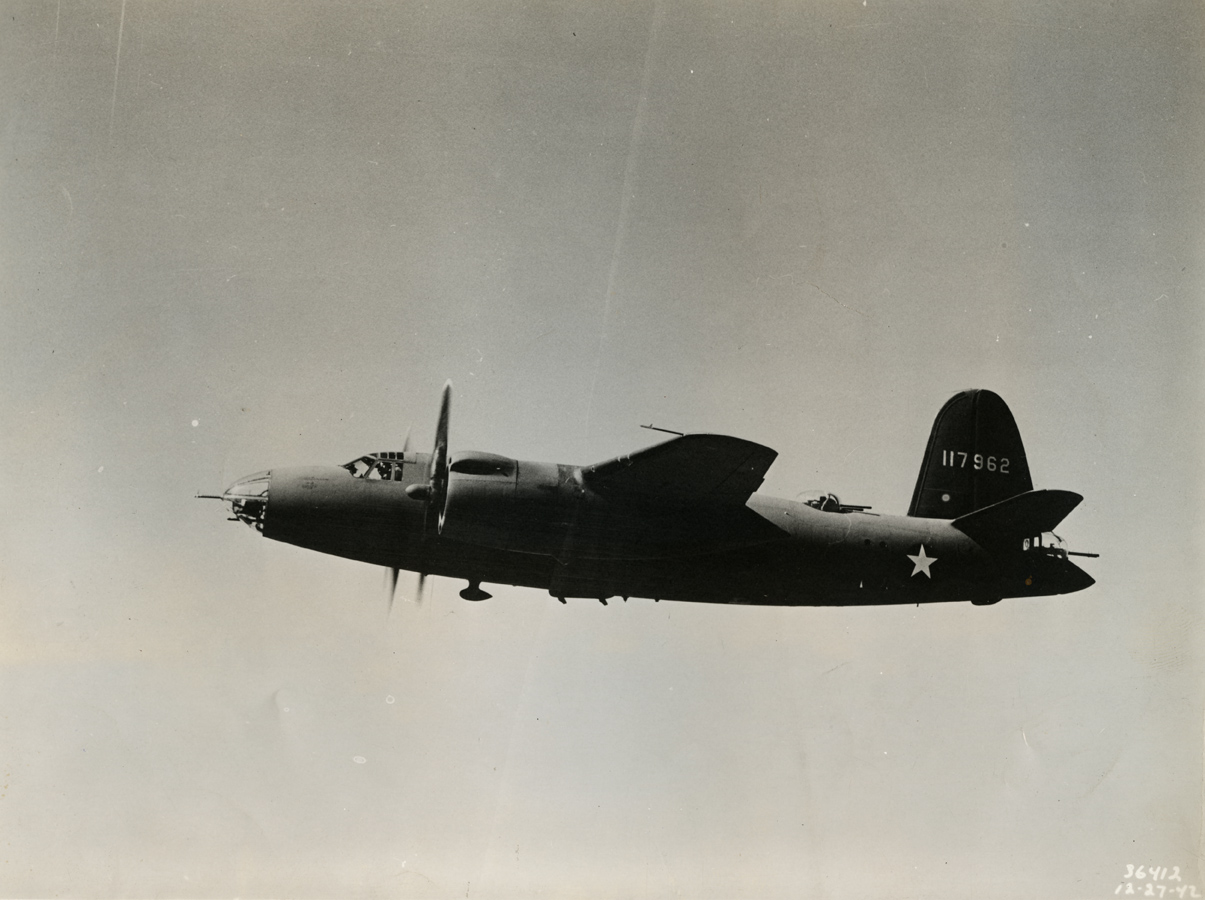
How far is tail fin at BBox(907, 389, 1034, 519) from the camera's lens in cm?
1286

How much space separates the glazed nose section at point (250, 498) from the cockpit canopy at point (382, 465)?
0.85 meters

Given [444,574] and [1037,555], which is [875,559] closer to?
[1037,555]

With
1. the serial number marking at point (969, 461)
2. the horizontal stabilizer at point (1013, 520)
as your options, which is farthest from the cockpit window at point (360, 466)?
the serial number marking at point (969, 461)

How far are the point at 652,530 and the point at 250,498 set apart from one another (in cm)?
415

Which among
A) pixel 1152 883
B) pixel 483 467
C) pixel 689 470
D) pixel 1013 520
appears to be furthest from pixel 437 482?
pixel 1152 883

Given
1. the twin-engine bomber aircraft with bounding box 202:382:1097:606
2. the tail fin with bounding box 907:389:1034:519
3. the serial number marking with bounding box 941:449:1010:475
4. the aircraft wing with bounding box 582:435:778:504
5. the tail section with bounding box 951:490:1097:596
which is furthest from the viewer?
the serial number marking with bounding box 941:449:1010:475

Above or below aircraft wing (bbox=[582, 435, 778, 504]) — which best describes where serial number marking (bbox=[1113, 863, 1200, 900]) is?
below

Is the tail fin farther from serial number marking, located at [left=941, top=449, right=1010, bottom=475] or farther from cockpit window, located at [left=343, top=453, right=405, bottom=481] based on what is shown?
cockpit window, located at [left=343, top=453, right=405, bottom=481]

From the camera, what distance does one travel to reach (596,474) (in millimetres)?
9734

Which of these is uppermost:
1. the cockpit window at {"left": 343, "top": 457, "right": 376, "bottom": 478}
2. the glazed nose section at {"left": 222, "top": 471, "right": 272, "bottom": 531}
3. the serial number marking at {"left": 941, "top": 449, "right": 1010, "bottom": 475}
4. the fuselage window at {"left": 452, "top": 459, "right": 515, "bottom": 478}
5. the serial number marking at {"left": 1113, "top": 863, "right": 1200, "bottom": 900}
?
the serial number marking at {"left": 941, "top": 449, "right": 1010, "bottom": 475}

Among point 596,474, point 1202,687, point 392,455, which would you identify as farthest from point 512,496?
point 1202,687

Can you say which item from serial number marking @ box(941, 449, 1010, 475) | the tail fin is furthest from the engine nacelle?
serial number marking @ box(941, 449, 1010, 475)

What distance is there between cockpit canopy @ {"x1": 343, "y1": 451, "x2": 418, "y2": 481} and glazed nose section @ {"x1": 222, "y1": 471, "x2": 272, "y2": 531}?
85 cm

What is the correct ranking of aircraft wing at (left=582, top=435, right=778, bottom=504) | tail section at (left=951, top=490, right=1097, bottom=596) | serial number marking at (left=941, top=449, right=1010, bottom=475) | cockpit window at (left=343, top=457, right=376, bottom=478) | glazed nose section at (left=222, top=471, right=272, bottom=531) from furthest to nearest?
serial number marking at (left=941, top=449, right=1010, bottom=475), tail section at (left=951, top=490, right=1097, bottom=596), cockpit window at (left=343, top=457, right=376, bottom=478), glazed nose section at (left=222, top=471, right=272, bottom=531), aircraft wing at (left=582, top=435, right=778, bottom=504)
